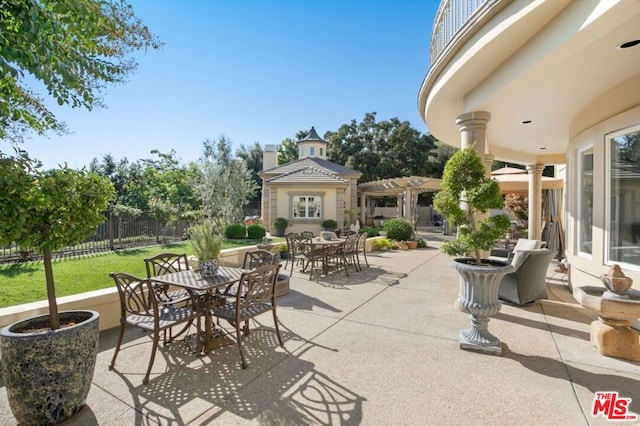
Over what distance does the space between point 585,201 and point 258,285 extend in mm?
6251

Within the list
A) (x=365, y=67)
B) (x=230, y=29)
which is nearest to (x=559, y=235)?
(x=365, y=67)

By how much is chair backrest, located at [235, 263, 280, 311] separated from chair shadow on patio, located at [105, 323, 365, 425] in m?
0.63

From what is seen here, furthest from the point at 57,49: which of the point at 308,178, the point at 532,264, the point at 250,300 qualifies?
the point at 308,178

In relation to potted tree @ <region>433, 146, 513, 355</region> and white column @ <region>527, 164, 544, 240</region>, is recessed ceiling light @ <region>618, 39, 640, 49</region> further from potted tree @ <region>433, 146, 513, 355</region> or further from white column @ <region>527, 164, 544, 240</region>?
white column @ <region>527, 164, 544, 240</region>

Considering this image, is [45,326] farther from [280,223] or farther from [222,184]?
[222,184]

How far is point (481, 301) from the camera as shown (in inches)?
143

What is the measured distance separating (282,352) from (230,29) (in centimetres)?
754

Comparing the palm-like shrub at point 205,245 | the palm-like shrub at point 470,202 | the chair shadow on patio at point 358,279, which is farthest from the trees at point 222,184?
the palm-like shrub at point 470,202

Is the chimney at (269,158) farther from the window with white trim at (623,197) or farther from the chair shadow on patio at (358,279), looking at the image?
the window with white trim at (623,197)

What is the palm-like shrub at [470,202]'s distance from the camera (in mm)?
3830

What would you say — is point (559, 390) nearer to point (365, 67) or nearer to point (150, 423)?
point (150, 423)

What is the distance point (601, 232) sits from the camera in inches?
193

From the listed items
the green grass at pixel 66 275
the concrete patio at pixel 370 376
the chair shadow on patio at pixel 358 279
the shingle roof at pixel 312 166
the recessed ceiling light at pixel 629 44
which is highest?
the shingle roof at pixel 312 166

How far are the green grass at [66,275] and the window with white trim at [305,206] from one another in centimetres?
847
